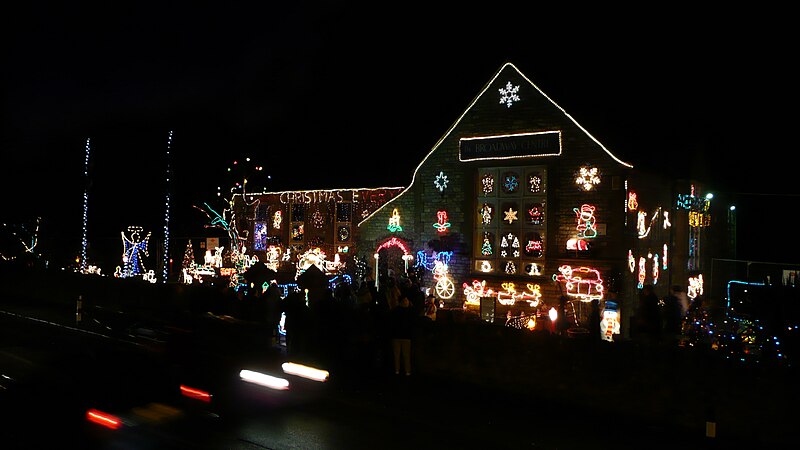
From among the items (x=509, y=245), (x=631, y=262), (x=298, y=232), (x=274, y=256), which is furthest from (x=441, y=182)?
(x=274, y=256)

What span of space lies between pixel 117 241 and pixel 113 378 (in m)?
31.8

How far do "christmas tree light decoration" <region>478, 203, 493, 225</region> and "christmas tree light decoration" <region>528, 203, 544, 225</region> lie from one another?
52.5 inches

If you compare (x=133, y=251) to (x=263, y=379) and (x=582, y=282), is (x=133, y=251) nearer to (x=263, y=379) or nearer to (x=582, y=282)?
(x=582, y=282)

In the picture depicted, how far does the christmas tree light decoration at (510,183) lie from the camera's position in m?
20.1

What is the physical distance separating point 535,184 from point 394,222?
5.23 meters

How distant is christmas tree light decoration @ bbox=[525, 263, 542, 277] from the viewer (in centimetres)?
1922

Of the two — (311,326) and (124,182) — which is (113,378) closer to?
(311,326)

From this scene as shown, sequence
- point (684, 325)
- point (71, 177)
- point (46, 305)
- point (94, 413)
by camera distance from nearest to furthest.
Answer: point (94, 413) → point (684, 325) → point (46, 305) → point (71, 177)

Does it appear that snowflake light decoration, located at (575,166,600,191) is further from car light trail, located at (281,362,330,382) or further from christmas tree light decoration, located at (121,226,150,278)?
christmas tree light decoration, located at (121,226,150,278)

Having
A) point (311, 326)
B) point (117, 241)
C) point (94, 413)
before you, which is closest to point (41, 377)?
point (94, 413)

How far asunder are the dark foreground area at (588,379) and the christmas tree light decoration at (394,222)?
267 inches

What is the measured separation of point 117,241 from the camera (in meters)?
37.0

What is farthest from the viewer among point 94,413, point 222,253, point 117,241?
point 117,241

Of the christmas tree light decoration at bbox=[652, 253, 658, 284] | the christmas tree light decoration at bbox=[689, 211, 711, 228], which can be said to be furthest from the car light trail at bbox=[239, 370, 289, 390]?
the christmas tree light decoration at bbox=[689, 211, 711, 228]
